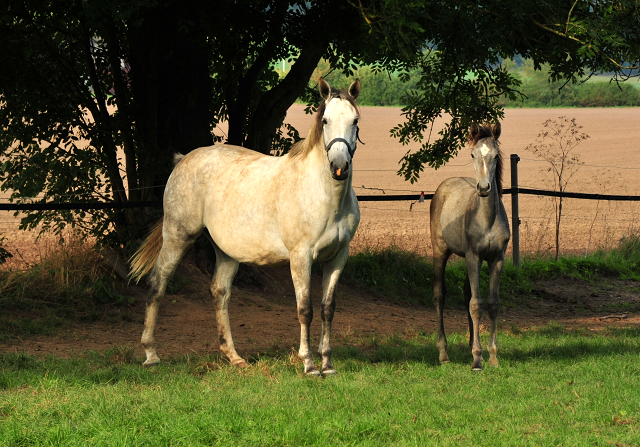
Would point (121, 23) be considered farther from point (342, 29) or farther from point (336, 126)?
point (336, 126)

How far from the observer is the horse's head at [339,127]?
5289mm

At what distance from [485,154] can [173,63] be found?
16.3 feet

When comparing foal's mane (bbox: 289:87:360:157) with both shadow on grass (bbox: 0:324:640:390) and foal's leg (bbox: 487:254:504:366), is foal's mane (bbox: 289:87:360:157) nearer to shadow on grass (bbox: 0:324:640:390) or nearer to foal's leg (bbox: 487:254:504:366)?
shadow on grass (bbox: 0:324:640:390)

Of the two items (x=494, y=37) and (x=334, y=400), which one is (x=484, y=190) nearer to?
(x=334, y=400)

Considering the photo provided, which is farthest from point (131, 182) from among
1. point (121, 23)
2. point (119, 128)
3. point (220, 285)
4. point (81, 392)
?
point (81, 392)

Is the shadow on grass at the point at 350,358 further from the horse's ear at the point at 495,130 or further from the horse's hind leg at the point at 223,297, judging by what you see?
the horse's ear at the point at 495,130

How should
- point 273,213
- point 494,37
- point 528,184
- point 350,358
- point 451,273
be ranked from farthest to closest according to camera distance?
point 528,184, point 451,273, point 494,37, point 350,358, point 273,213

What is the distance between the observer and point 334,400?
5.05m

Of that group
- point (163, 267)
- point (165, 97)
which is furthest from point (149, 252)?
point (165, 97)

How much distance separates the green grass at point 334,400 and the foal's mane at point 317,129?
6.22 ft

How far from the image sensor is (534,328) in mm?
8586

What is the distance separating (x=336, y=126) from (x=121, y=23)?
4718 millimetres

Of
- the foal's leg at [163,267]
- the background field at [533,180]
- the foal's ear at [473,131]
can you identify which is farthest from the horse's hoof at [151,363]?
the background field at [533,180]

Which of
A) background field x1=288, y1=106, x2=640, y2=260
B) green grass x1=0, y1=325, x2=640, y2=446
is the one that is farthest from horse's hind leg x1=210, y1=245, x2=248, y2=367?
background field x1=288, y1=106, x2=640, y2=260
